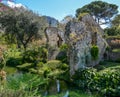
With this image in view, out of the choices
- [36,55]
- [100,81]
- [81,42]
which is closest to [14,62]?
[36,55]

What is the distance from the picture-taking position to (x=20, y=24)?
33.1m

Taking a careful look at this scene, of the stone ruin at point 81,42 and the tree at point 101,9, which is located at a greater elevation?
the tree at point 101,9

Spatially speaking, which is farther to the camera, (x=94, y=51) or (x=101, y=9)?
(x=101, y=9)

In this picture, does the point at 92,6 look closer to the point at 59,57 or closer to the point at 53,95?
the point at 59,57

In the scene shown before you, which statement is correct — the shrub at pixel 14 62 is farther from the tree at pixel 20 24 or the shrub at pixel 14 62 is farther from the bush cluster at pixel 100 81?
the bush cluster at pixel 100 81

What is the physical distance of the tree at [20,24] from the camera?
33094 millimetres

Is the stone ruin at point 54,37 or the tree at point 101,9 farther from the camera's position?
the tree at point 101,9

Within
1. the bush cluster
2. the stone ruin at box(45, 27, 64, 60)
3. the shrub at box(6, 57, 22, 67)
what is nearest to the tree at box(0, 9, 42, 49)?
the stone ruin at box(45, 27, 64, 60)

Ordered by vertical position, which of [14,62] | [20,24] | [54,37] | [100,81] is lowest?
[100,81]

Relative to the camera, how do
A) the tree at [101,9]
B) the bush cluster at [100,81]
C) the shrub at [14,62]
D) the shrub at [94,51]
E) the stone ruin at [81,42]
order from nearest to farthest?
1. the bush cluster at [100,81]
2. the stone ruin at [81,42]
3. the shrub at [94,51]
4. the shrub at [14,62]
5. the tree at [101,9]

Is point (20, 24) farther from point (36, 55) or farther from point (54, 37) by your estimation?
point (36, 55)

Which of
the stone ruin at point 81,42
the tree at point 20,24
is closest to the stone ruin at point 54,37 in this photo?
the tree at point 20,24

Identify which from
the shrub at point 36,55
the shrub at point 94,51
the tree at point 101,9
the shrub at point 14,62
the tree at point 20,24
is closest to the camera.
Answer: the shrub at point 94,51

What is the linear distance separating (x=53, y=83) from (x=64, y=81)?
73cm
